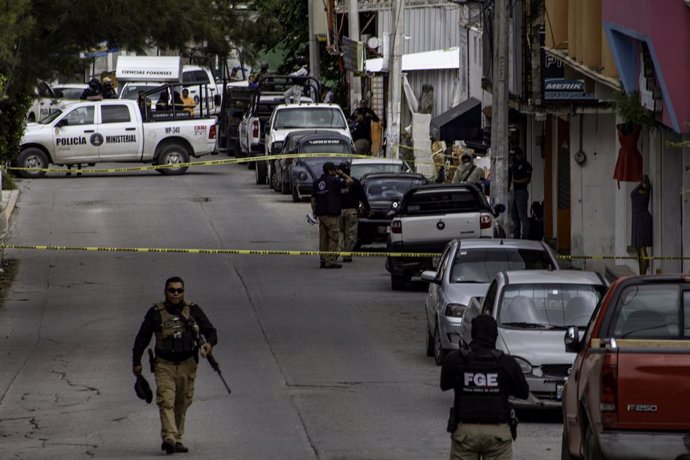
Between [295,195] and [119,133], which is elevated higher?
[119,133]

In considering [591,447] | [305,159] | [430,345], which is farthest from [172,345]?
[305,159]

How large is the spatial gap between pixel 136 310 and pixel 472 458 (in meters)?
14.3

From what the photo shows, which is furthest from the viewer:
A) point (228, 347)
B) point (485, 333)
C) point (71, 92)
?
point (71, 92)

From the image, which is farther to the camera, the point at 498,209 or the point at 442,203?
the point at 498,209

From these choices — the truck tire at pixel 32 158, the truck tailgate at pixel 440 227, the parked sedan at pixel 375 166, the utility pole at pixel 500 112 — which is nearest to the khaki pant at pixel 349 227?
the utility pole at pixel 500 112

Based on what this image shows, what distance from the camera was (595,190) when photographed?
29.7 m

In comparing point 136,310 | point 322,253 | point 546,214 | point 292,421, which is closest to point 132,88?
point 546,214

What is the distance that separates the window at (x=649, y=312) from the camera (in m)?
10.9

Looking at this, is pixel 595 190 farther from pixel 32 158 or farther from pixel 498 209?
pixel 32 158

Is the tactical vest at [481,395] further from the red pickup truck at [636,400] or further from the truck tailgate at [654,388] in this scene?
the truck tailgate at [654,388]

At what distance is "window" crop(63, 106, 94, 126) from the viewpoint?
44.7 m

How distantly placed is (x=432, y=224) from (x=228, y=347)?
6.97 meters

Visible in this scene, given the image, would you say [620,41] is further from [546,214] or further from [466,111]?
[466,111]

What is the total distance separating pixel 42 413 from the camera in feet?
52.0
